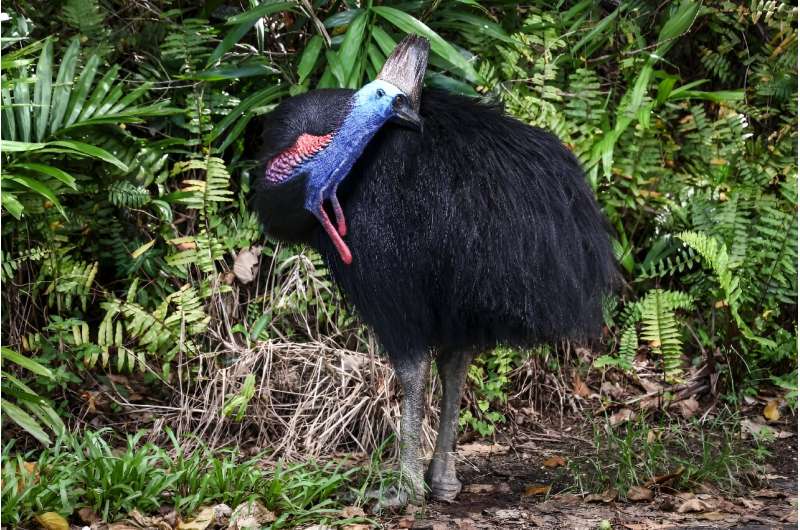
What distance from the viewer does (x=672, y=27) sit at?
470 centimetres

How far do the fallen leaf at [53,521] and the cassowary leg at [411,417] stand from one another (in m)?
1.16

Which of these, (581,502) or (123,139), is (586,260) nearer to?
(581,502)

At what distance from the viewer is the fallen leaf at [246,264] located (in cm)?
468

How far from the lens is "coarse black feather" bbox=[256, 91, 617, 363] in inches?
128

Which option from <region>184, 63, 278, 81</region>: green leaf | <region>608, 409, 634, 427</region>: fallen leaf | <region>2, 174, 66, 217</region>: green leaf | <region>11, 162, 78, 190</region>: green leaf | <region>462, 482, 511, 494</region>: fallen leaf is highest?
<region>184, 63, 278, 81</region>: green leaf

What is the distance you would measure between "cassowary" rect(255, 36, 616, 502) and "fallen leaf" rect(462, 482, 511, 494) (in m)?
0.68

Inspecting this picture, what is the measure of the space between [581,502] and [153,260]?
7.74 ft

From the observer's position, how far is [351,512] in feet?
11.3

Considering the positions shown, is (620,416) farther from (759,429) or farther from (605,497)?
(605,497)

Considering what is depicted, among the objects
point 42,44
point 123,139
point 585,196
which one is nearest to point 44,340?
point 123,139

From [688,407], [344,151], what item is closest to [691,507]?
[688,407]

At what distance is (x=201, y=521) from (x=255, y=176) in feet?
6.72

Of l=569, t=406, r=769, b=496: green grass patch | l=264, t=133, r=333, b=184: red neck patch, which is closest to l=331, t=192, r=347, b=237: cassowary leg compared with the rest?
l=264, t=133, r=333, b=184: red neck patch

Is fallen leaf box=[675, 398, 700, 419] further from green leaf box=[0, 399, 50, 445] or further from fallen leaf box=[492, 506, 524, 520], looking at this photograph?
green leaf box=[0, 399, 50, 445]
